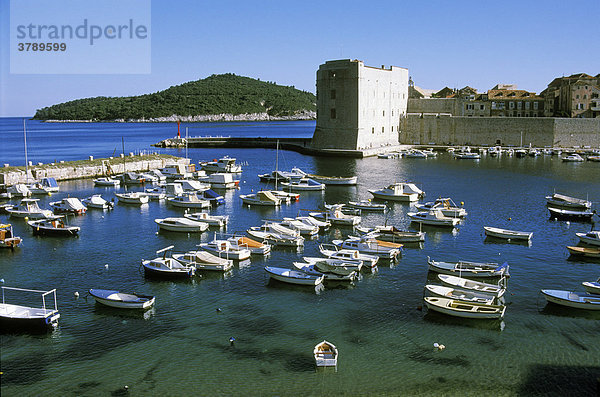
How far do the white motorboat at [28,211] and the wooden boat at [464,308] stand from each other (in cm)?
2276

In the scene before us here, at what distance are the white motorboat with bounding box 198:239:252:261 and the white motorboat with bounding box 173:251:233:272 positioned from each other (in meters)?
0.65

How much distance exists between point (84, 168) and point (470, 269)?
38.8m

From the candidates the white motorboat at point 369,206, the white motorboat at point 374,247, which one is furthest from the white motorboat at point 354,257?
the white motorboat at point 369,206

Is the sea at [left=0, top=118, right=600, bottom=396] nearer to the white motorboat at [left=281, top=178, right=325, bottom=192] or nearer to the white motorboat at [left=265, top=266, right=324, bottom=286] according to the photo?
the white motorboat at [left=265, top=266, right=324, bottom=286]

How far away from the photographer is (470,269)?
22.2 meters

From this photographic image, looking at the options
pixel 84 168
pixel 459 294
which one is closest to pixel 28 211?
pixel 84 168

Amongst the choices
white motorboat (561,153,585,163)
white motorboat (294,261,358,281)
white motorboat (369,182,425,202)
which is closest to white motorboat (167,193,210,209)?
white motorboat (369,182,425,202)

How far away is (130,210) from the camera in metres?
36.3

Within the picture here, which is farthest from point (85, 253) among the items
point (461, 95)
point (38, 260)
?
point (461, 95)

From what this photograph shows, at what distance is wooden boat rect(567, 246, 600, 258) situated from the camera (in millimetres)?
24844

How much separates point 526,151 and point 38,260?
60.8 metres

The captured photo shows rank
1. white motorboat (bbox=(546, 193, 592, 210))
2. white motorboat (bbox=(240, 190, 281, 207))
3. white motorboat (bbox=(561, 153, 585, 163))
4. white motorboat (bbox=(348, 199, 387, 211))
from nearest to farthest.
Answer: white motorboat (bbox=(546, 193, 592, 210)), white motorboat (bbox=(348, 199, 387, 211)), white motorboat (bbox=(240, 190, 281, 207)), white motorboat (bbox=(561, 153, 585, 163))

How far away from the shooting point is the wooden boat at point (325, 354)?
14852 millimetres

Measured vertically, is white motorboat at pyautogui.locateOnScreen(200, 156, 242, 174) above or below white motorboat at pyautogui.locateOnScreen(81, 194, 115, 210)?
above
